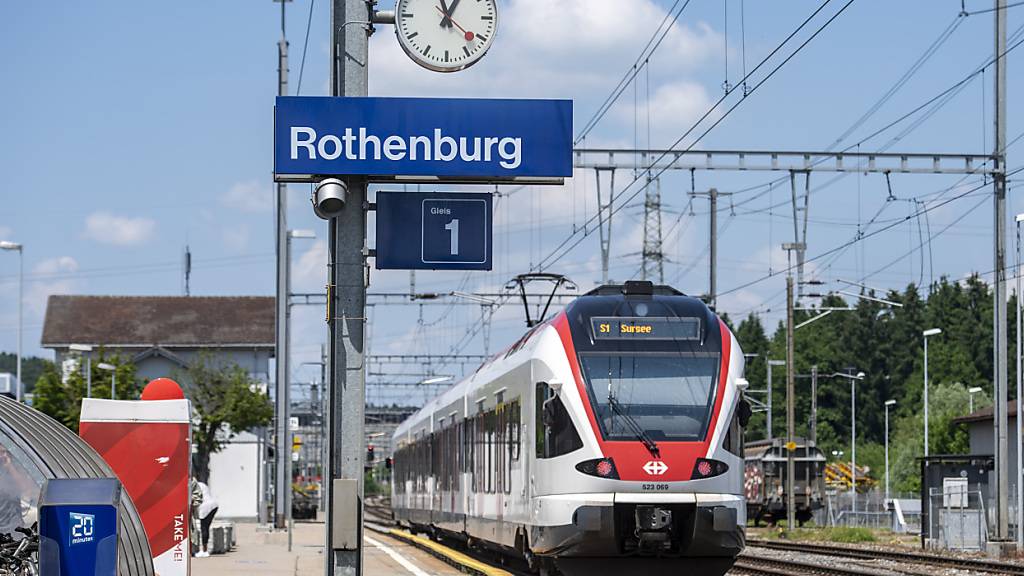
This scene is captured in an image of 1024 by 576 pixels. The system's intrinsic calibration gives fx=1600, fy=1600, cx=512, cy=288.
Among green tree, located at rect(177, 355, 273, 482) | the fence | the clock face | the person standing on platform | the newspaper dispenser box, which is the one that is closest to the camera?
the newspaper dispenser box

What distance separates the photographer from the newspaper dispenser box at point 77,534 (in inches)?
314

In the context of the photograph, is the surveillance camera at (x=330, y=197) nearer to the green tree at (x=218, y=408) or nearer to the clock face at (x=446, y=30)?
the clock face at (x=446, y=30)

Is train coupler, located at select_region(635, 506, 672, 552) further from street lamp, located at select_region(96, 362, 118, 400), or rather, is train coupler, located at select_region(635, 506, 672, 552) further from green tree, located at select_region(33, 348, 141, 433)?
green tree, located at select_region(33, 348, 141, 433)

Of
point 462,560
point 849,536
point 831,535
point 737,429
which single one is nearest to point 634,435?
point 737,429

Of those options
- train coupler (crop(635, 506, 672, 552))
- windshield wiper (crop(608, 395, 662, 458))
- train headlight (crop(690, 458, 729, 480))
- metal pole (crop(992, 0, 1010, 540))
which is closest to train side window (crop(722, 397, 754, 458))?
train headlight (crop(690, 458, 729, 480))

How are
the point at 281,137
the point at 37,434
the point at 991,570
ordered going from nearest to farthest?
the point at 37,434 < the point at 281,137 < the point at 991,570

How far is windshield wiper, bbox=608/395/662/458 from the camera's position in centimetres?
1705

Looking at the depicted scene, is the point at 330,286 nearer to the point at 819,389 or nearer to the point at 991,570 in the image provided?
the point at 991,570

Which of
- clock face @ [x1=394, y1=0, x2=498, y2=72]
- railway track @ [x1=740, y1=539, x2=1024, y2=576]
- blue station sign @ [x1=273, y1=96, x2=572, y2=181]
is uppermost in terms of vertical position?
clock face @ [x1=394, y1=0, x2=498, y2=72]

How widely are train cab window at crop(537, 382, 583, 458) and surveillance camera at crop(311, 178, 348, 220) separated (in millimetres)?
6236

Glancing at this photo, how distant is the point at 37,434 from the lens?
10.0 metres

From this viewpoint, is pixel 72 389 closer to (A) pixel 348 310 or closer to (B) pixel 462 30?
(A) pixel 348 310

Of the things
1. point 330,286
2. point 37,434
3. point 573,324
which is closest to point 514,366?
point 573,324

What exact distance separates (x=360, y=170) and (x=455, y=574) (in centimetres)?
1275
